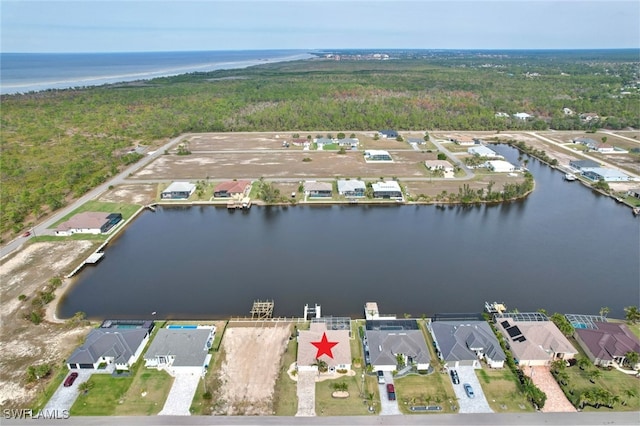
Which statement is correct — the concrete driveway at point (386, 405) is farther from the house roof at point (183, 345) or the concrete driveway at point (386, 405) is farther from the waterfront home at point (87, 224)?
the waterfront home at point (87, 224)

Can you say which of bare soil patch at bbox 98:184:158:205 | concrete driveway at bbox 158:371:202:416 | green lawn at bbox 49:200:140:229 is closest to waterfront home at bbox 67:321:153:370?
concrete driveway at bbox 158:371:202:416

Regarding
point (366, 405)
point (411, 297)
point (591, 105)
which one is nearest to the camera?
point (366, 405)

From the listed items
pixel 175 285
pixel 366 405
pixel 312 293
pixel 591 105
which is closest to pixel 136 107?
pixel 175 285

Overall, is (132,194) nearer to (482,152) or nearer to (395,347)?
(395,347)

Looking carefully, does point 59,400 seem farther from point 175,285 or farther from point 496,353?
point 496,353

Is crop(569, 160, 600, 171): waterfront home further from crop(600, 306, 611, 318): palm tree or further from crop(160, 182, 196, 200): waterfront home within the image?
crop(160, 182, 196, 200): waterfront home

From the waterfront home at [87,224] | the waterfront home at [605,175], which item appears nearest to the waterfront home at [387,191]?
the waterfront home at [605,175]
